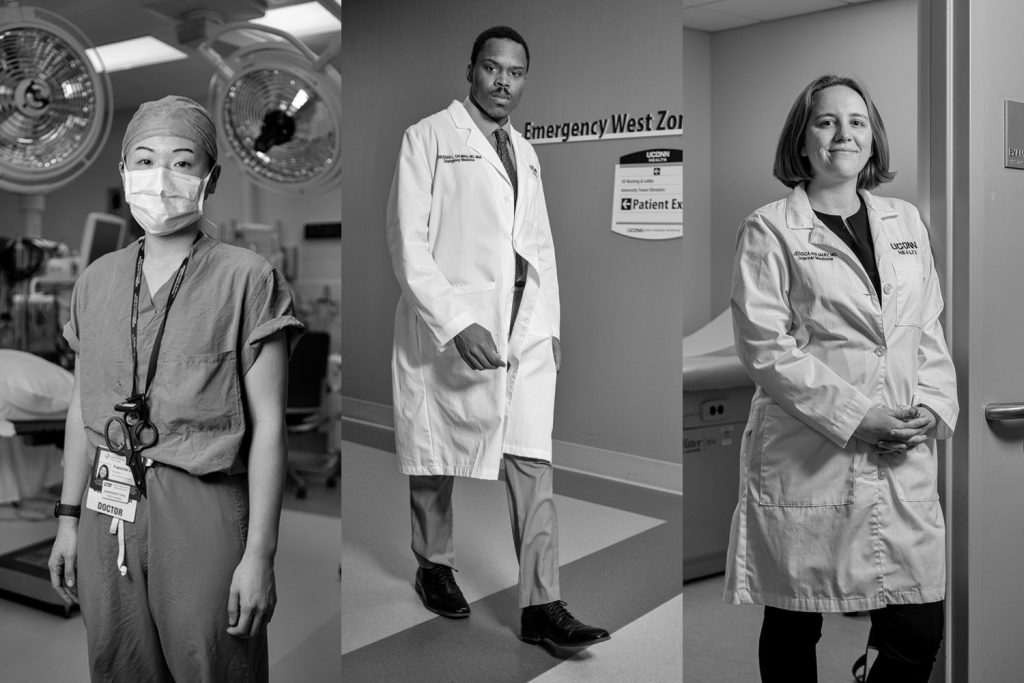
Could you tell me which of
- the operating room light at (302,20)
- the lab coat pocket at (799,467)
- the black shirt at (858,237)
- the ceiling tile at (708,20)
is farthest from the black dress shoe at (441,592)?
the operating room light at (302,20)

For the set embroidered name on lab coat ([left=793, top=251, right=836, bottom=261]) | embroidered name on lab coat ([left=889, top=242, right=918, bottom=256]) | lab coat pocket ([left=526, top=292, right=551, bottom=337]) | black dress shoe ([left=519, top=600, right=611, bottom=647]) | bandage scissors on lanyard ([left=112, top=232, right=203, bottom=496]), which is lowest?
black dress shoe ([left=519, top=600, right=611, bottom=647])

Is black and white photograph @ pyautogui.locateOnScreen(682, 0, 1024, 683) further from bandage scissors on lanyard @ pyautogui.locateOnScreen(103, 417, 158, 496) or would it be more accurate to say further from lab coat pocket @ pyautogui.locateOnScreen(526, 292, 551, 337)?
bandage scissors on lanyard @ pyautogui.locateOnScreen(103, 417, 158, 496)

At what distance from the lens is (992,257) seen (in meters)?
2.17

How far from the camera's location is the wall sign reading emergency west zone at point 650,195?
1.74 metres

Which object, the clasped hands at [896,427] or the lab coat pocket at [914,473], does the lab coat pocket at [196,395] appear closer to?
the clasped hands at [896,427]

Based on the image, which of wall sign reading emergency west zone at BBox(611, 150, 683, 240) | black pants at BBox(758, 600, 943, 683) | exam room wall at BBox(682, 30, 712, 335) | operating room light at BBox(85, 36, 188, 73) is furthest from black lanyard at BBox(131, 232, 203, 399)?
black pants at BBox(758, 600, 943, 683)

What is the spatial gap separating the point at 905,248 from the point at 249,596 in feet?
5.03

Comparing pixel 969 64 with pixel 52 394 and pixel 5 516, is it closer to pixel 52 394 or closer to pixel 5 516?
pixel 52 394

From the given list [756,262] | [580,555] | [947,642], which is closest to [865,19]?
[756,262]

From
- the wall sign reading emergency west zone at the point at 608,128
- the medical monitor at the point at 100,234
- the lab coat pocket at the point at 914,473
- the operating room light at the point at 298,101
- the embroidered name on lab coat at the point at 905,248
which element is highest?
the operating room light at the point at 298,101

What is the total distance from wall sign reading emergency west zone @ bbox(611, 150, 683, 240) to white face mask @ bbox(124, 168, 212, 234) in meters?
0.82

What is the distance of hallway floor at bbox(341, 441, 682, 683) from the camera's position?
179 centimetres

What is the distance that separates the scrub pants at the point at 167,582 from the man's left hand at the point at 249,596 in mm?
35

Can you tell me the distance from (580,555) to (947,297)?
3.62 feet
